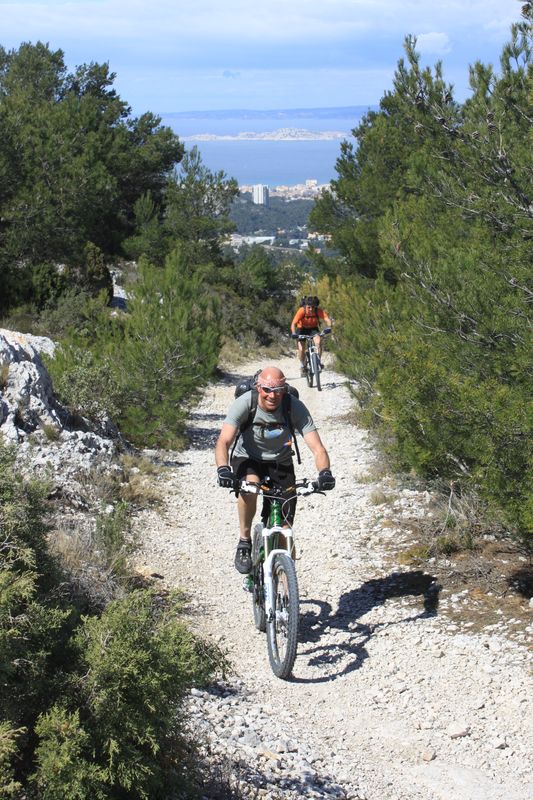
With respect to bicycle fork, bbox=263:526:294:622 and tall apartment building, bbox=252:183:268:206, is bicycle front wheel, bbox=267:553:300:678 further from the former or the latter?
tall apartment building, bbox=252:183:268:206

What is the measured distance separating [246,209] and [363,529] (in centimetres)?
9448

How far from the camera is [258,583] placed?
5.50 metres

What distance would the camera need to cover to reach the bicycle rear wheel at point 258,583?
5.43 meters

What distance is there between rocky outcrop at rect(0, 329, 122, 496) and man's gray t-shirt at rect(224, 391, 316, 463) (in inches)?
115

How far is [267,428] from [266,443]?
0.36 feet

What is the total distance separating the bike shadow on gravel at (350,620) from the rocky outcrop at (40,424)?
2.87 meters

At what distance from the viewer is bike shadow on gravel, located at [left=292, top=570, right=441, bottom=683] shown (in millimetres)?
5293

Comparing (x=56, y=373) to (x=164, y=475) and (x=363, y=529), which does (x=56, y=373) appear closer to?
(x=164, y=475)

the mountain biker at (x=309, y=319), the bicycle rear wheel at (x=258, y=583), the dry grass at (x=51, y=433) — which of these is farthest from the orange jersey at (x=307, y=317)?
the bicycle rear wheel at (x=258, y=583)

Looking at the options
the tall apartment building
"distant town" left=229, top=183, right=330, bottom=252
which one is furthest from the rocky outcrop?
the tall apartment building

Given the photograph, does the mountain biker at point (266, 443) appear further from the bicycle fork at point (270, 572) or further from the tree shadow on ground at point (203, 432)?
the tree shadow on ground at point (203, 432)

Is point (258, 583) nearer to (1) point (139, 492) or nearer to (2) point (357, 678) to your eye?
(2) point (357, 678)

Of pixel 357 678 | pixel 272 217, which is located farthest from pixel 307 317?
pixel 272 217

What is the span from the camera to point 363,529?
7875 millimetres
